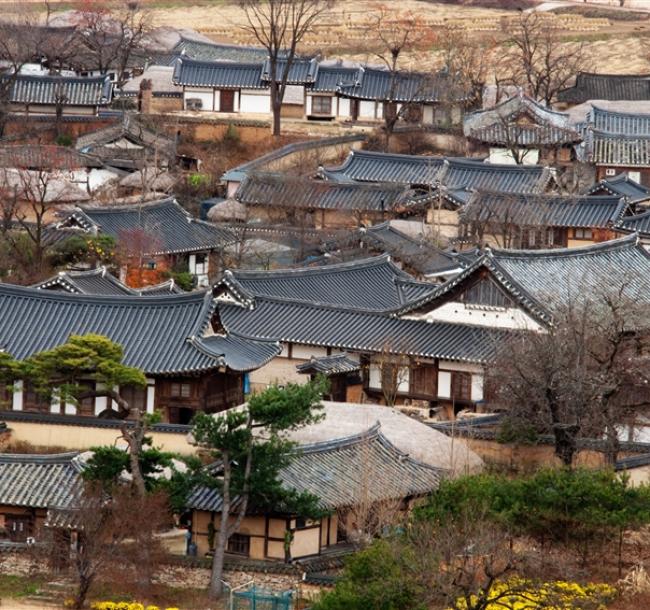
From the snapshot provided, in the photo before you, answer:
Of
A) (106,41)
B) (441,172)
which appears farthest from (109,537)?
(106,41)

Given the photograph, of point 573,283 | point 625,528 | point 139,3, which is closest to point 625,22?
point 139,3

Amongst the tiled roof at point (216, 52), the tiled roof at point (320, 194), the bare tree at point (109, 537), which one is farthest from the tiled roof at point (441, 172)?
the bare tree at point (109, 537)

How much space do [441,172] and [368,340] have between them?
21.3 metres

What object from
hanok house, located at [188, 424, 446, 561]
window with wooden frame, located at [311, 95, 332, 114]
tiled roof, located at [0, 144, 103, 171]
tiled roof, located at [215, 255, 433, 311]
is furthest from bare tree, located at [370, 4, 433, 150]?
hanok house, located at [188, 424, 446, 561]

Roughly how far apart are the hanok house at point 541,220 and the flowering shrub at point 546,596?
30.9m

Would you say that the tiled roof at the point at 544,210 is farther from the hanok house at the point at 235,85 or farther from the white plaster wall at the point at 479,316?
the hanok house at the point at 235,85

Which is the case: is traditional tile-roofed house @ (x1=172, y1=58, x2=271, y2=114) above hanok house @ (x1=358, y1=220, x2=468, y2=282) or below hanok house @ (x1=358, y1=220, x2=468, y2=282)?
above

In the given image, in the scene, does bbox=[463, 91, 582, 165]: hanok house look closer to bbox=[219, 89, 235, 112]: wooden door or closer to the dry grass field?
bbox=[219, 89, 235, 112]: wooden door

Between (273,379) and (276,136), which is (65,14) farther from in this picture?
(273,379)

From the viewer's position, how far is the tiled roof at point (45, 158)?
226ft

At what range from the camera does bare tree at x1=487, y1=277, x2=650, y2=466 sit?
40.7 metres

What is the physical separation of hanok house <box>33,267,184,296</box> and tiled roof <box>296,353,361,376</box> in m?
4.80

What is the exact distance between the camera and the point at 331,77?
80.2 meters

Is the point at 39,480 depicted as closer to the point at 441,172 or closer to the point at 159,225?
the point at 159,225
